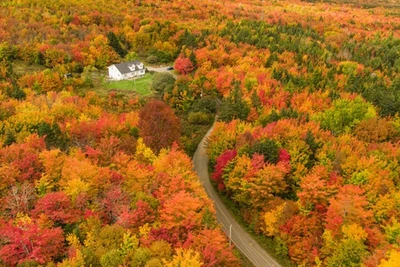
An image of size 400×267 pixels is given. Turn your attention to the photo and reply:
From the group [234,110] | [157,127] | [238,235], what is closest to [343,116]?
[234,110]

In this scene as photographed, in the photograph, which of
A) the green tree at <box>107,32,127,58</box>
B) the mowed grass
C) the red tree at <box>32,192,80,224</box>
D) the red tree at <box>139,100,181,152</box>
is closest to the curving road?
the red tree at <box>139,100,181,152</box>

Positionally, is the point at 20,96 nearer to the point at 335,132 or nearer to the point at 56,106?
the point at 56,106

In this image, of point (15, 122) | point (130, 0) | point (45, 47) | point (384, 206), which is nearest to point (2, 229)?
point (15, 122)

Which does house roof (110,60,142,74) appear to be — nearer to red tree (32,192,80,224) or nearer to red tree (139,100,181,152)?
red tree (139,100,181,152)

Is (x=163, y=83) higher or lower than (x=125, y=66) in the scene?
lower

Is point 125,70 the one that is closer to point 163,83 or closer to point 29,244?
point 163,83

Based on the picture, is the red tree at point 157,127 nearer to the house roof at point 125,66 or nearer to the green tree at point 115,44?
the house roof at point 125,66
